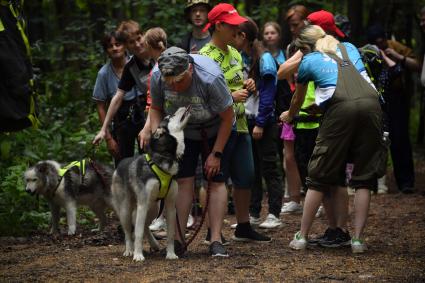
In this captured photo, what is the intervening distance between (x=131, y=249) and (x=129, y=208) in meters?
0.39

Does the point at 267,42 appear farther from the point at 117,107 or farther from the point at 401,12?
the point at 401,12

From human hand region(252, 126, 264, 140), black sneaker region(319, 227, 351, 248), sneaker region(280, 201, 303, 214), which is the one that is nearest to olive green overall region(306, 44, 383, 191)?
black sneaker region(319, 227, 351, 248)

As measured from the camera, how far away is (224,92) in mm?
6109

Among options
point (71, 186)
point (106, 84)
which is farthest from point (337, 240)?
point (71, 186)

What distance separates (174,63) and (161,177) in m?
0.97

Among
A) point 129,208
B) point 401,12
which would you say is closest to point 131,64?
point 129,208

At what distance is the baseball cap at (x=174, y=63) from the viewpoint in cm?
589

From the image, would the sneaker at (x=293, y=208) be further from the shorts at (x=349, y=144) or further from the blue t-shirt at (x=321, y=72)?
the blue t-shirt at (x=321, y=72)

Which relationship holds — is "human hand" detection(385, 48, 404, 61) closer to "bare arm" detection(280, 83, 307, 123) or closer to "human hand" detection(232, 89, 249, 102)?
"bare arm" detection(280, 83, 307, 123)

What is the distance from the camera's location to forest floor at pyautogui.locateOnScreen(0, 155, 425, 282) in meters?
5.58

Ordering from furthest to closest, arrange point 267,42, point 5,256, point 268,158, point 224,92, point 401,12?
point 401,12
point 267,42
point 268,158
point 5,256
point 224,92

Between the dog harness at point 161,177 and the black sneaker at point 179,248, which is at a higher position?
the dog harness at point 161,177

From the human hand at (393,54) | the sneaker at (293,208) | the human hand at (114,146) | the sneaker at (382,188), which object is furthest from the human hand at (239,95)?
the sneaker at (382,188)

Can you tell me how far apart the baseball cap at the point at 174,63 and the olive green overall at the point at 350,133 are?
4.34 feet
